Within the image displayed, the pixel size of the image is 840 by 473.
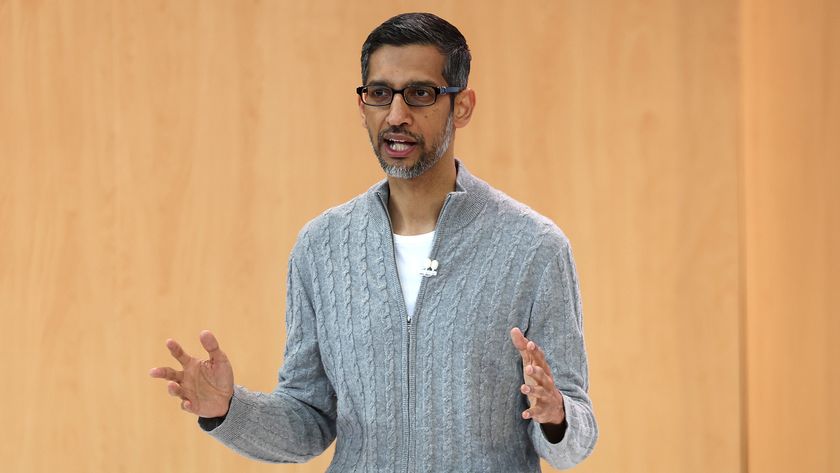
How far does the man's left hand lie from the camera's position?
1884 mm

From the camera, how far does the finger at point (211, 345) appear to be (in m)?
1.97

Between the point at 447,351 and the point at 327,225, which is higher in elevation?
the point at 327,225

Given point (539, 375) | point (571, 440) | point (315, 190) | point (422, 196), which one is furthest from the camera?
point (315, 190)

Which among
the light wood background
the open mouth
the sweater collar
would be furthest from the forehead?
the light wood background

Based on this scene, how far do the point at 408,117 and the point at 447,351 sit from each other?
0.43m

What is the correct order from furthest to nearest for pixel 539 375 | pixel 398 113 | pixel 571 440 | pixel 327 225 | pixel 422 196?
pixel 327 225, pixel 422 196, pixel 398 113, pixel 571 440, pixel 539 375

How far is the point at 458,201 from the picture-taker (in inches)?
86.0

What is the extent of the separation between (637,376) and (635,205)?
0.54 m

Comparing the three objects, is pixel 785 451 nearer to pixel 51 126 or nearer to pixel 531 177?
pixel 531 177

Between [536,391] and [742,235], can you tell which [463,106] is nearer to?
[536,391]

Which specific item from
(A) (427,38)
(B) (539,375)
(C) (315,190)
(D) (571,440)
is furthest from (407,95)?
(C) (315,190)

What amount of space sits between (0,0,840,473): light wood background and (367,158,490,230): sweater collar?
5.06ft

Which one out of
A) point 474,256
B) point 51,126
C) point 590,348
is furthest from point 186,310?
point 474,256

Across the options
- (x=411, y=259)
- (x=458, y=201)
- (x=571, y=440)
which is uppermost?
(x=458, y=201)
